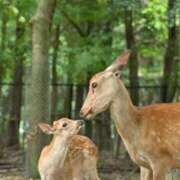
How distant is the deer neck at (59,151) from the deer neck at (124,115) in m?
1.42

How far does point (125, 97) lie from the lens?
8602 mm

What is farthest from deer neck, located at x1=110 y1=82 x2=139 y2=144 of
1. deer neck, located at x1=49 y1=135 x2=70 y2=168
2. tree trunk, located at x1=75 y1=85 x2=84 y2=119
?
tree trunk, located at x1=75 y1=85 x2=84 y2=119

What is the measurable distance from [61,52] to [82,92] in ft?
3.45

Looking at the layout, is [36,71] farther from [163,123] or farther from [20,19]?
[163,123]

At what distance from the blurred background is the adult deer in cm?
370

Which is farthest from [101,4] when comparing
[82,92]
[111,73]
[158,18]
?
[111,73]

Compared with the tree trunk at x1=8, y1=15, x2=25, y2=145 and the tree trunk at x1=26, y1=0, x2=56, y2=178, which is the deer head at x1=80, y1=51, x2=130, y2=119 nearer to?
the tree trunk at x1=26, y1=0, x2=56, y2=178

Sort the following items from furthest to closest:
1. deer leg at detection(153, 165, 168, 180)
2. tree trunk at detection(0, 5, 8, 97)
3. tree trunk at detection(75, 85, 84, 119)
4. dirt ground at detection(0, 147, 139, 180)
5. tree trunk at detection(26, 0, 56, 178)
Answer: tree trunk at detection(75, 85, 84, 119) < tree trunk at detection(0, 5, 8, 97) < dirt ground at detection(0, 147, 139, 180) < tree trunk at detection(26, 0, 56, 178) < deer leg at detection(153, 165, 168, 180)

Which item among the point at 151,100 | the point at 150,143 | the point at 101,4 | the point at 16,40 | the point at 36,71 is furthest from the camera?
the point at 151,100

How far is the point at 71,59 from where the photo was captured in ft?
48.6

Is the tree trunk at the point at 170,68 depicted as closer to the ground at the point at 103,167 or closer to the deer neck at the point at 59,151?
the ground at the point at 103,167

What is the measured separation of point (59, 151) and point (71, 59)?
5145 millimetres

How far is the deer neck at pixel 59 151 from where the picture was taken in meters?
9.88

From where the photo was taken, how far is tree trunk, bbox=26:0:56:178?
12.1 metres
